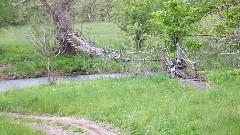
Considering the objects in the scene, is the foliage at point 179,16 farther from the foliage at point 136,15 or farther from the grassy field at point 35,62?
the foliage at point 136,15

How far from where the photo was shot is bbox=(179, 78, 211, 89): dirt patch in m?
17.6

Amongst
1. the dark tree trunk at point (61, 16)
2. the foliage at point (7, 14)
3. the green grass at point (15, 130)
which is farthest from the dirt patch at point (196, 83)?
the foliage at point (7, 14)

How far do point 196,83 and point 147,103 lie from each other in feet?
12.6

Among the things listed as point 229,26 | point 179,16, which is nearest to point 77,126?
point 179,16

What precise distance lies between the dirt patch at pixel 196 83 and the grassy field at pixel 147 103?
351 mm

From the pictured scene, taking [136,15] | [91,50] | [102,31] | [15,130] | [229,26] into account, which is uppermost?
[136,15]

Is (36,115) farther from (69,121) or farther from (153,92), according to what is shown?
(153,92)

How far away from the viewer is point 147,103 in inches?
607

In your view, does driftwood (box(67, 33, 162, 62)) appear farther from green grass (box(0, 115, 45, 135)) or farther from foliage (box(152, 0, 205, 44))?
green grass (box(0, 115, 45, 135))

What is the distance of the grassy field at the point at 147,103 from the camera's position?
40.0ft

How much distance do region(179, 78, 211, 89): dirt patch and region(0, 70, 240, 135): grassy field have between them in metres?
0.35

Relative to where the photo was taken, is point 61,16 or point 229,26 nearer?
point 229,26

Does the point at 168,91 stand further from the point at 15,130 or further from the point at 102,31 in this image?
the point at 102,31

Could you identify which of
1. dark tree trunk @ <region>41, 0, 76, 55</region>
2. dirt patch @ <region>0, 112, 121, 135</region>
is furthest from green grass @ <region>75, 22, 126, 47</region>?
dirt patch @ <region>0, 112, 121, 135</region>
